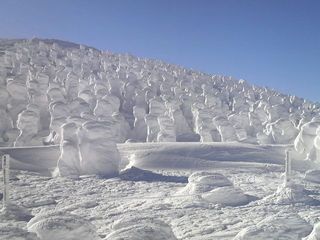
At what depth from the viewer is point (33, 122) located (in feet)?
94.8

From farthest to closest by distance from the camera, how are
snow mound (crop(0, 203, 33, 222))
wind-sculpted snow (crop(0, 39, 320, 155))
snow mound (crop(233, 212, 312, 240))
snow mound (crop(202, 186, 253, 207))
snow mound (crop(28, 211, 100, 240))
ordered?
1. wind-sculpted snow (crop(0, 39, 320, 155))
2. snow mound (crop(202, 186, 253, 207))
3. snow mound (crop(0, 203, 33, 222))
4. snow mound (crop(233, 212, 312, 240))
5. snow mound (crop(28, 211, 100, 240))

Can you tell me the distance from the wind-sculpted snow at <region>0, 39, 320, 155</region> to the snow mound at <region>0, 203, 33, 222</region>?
286 inches

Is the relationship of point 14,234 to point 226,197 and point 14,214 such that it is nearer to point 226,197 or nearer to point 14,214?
point 14,214

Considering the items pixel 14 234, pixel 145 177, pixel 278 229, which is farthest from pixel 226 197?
pixel 14 234

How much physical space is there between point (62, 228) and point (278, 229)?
3.60 metres

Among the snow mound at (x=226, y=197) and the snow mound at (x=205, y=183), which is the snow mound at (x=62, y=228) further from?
the snow mound at (x=205, y=183)

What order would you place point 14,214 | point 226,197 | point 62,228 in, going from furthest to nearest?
point 226,197 → point 14,214 → point 62,228

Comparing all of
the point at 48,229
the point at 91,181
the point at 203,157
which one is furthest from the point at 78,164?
the point at 48,229

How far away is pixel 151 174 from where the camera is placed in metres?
18.4

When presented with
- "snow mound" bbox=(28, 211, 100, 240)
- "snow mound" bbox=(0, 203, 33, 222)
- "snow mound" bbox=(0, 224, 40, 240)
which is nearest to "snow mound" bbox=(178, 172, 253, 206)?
"snow mound" bbox=(0, 203, 33, 222)

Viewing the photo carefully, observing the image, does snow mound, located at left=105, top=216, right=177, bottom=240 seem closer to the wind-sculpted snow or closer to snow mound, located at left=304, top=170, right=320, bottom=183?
snow mound, located at left=304, top=170, right=320, bottom=183

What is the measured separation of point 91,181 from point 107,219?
17.0 feet

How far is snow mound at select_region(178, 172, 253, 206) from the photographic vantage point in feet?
43.8

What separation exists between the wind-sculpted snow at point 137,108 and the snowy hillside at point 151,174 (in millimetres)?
105
